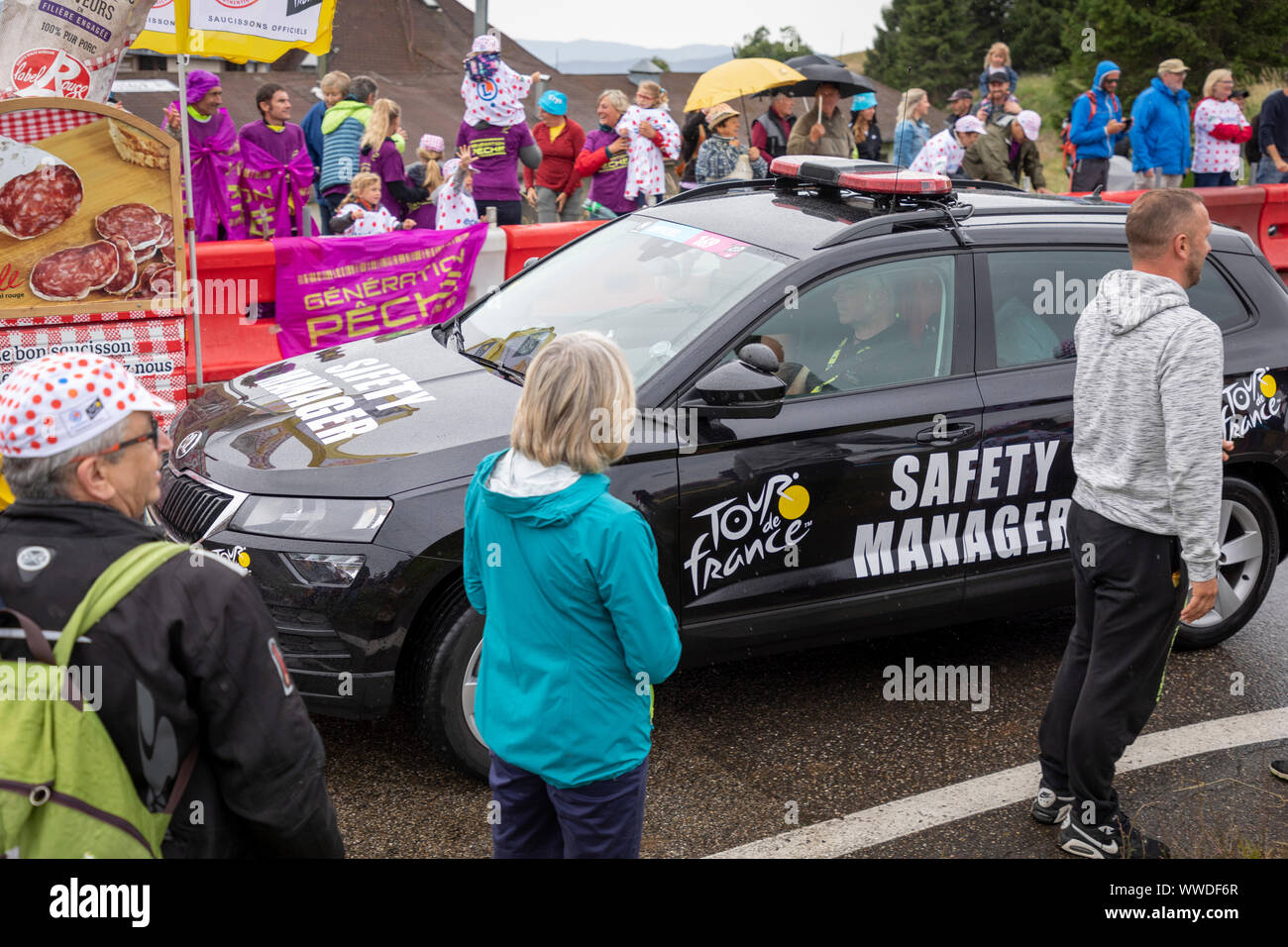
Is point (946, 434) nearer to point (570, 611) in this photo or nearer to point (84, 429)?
point (570, 611)

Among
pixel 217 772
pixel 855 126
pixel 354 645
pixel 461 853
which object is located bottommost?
pixel 461 853

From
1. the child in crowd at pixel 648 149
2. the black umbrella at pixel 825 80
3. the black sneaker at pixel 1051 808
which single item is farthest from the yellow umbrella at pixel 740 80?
the black sneaker at pixel 1051 808

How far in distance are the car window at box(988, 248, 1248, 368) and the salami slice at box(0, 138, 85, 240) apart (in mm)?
4136

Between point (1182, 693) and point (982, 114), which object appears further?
point (982, 114)

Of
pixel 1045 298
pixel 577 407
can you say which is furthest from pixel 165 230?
pixel 577 407

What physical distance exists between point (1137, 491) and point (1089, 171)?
11.8 metres

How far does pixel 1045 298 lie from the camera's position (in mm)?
4895

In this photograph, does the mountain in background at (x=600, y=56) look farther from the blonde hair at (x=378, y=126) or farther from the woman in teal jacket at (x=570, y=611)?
the woman in teal jacket at (x=570, y=611)

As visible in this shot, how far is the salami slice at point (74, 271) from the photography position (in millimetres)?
5938

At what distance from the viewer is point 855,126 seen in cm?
1380
